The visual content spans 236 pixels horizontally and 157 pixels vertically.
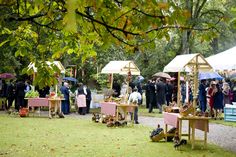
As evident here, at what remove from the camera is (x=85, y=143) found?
1150cm

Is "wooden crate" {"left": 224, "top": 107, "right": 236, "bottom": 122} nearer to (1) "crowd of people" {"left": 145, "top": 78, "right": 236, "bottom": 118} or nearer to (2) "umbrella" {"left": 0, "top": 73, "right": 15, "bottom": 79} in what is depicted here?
(1) "crowd of people" {"left": 145, "top": 78, "right": 236, "bottom": 118}

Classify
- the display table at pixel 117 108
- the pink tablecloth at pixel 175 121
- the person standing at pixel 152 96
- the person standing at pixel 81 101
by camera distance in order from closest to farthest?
1. the pink tablecloth at pixel 175 121
2. the display table at pixel 117 108
3. the person standing at pixel 81 101
4. the person standing at pixel 152 96

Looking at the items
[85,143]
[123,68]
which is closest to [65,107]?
[123,68]

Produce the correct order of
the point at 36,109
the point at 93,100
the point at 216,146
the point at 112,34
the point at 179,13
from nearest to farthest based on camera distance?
the point at 179,13 → the point at 112,34 → the point at 216,146 → the point at 36,109 → the point at 93,100

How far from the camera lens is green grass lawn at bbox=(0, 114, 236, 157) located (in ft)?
32.6

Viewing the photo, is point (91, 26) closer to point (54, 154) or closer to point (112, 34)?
point (112, 34)

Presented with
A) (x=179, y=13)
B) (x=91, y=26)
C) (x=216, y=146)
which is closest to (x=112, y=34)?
(x=91, y=26)

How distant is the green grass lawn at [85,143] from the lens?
391 inches

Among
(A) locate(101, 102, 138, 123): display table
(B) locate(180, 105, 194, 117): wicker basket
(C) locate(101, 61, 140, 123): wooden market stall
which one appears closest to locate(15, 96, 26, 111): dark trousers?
(C) locate(101, 61, 140, 123): wooden market stall

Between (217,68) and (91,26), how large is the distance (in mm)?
10416

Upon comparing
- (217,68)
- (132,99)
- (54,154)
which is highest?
(217,68)

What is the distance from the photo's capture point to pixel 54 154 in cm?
965

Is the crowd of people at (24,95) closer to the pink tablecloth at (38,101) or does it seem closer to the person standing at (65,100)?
the person standing at (65,100)

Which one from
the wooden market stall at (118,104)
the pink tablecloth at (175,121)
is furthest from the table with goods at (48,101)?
the pink tablecloth at (175,121)
